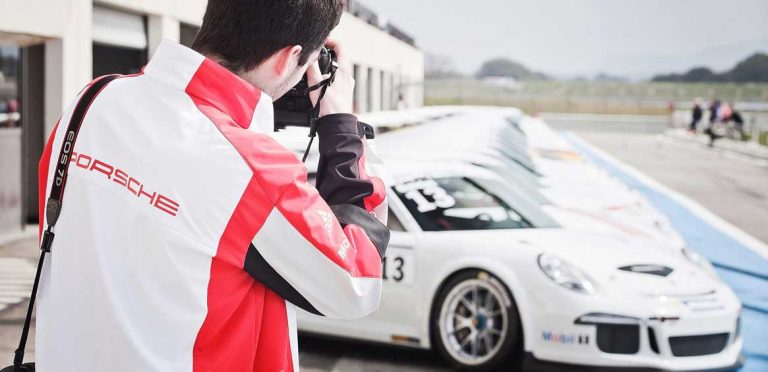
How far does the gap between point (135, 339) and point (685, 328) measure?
4273 mm

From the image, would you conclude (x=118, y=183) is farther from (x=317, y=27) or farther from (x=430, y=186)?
(x=430, y=186)

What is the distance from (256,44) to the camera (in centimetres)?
153

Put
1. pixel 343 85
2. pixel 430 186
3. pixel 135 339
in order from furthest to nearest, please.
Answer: pixel 430 186 → pixel 343 85 → pixel 135 339

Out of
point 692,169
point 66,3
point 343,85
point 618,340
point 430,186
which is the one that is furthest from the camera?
point 692,169

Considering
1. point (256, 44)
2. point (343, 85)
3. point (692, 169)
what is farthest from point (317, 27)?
point (692, 169)

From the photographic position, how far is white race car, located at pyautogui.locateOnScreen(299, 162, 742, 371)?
506 cm

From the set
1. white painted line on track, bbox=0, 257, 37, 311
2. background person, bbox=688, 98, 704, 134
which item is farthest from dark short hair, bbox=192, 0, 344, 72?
background person, bbox=688, 98, 704, 134

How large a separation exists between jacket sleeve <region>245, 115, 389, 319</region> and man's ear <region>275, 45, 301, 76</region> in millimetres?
188

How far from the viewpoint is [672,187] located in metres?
19.4

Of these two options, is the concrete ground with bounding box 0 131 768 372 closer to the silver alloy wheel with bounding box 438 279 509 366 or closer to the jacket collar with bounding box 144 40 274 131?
the silver alloy wheel with bounding box 438 279 509 366

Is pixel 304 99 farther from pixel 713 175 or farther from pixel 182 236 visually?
pixel 713 175

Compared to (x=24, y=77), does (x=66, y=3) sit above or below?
above

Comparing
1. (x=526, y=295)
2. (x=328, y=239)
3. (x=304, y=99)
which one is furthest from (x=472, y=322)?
(x=328, y=239)

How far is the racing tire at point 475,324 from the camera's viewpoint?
5242 millimetres
